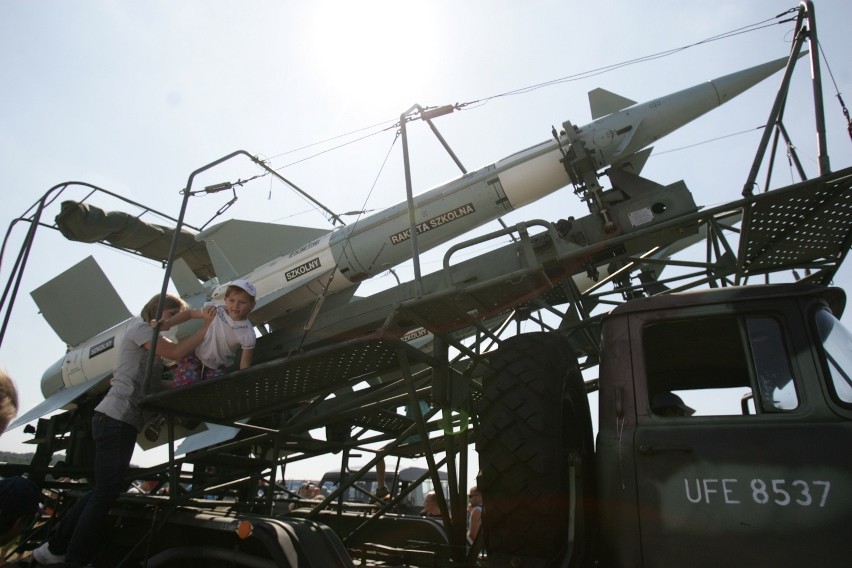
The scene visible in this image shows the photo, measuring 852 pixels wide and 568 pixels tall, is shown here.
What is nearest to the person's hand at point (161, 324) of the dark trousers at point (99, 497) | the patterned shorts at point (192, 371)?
the patterned shorts at point (192, 371)

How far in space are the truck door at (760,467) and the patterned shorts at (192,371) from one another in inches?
126

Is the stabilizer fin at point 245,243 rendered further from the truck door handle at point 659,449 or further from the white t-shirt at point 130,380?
the truck door handle at point 659,449

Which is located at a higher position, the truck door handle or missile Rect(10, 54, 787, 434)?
missile Rect(10, 54, 787, 434)

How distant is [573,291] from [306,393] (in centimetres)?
320

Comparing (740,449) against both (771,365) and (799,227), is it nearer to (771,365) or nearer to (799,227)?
(771,365)

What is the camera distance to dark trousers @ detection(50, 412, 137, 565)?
3.45 meters

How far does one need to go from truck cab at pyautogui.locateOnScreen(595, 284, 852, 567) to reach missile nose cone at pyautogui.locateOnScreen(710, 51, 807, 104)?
568 centimetres

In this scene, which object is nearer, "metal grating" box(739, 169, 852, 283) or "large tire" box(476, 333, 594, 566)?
"large tire" box(476, 333, 594, 566)

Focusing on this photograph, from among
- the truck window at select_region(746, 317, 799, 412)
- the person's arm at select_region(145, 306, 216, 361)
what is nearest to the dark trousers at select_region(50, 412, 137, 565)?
the person's arm at select_region(145, 306, 216, 361)

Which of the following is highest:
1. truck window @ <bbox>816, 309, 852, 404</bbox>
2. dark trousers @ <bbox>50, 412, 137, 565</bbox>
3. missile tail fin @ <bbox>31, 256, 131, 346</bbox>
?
missile tail fin @ <bbox>31, 256, 131, 346</bbox>

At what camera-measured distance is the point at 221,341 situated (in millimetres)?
4426

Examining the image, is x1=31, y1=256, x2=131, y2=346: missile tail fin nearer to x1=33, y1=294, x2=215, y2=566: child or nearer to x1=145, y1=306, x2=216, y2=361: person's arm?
x1=33, y1=294, x2=215, y2=566: child

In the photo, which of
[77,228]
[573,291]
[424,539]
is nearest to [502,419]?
[424,539]

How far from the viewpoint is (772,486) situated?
7.42 ft
